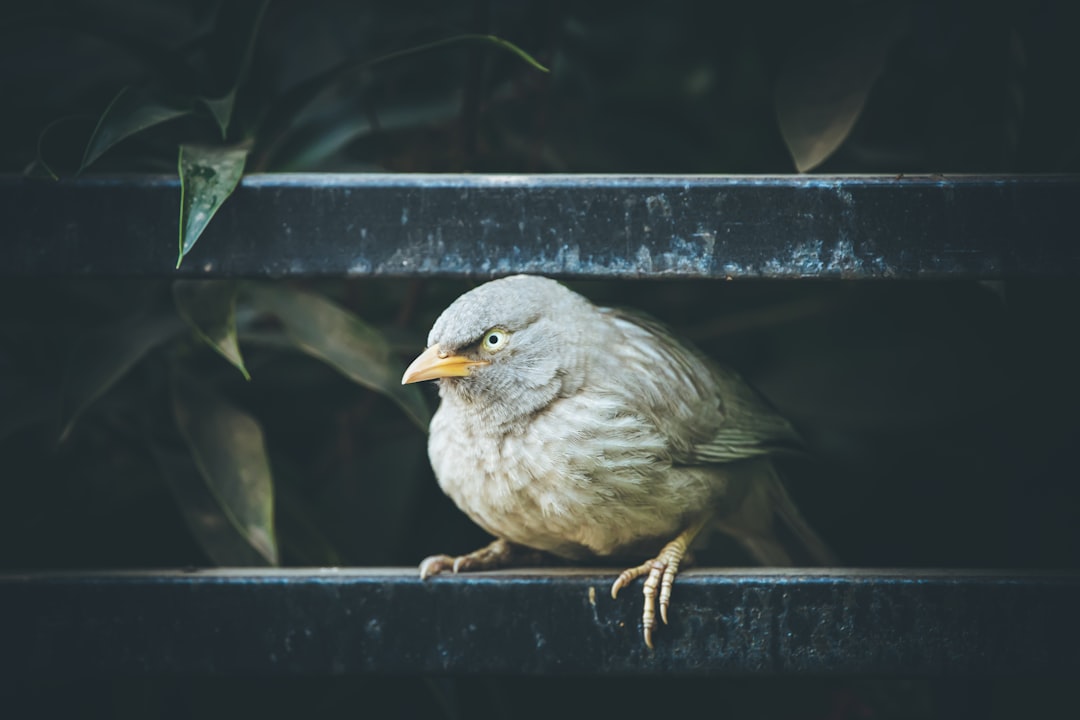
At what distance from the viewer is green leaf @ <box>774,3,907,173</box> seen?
2.04 metres

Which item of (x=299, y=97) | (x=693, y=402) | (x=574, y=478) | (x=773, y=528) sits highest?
(x=299, y=97)

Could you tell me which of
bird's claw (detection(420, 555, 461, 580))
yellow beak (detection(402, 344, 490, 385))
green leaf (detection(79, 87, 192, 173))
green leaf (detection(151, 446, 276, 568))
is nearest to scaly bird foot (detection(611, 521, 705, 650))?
bird's claw (detection(420, 555, 461, 580))

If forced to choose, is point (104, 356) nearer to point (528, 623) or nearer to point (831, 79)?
point (528, 623)

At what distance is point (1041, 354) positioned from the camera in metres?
2.50

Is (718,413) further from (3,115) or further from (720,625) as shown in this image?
(3,115)

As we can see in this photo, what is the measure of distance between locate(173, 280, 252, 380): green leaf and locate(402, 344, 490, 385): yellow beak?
1.09 ft

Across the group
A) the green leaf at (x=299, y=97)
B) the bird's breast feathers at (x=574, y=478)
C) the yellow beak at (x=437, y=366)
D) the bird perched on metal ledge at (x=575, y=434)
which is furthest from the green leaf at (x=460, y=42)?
the bird's breast feathers at (x=574, y=478)

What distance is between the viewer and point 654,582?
5.96 ft

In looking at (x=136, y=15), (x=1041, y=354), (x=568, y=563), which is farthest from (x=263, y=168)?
(x=1041, y=354)

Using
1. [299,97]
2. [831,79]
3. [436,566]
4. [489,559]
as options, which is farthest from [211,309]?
[831,79]

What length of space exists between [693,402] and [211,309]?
102 centimetres

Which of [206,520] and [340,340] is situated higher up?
[340,340]

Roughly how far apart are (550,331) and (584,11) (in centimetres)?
142

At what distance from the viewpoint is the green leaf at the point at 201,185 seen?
1655mm
